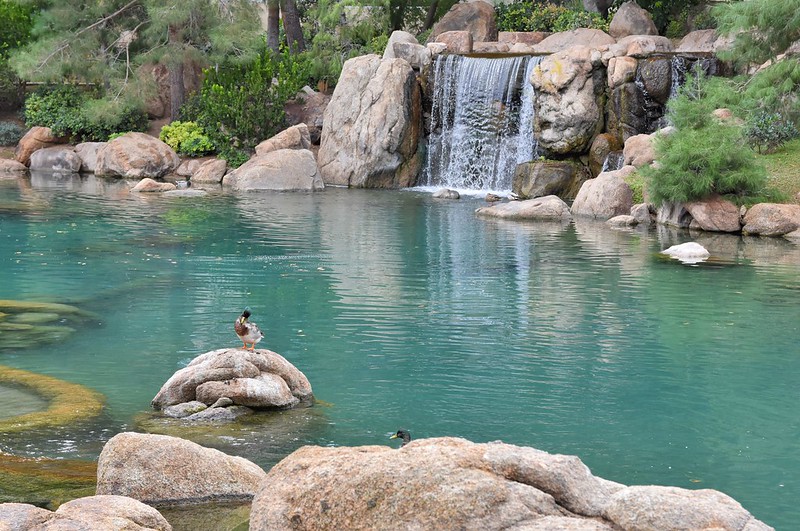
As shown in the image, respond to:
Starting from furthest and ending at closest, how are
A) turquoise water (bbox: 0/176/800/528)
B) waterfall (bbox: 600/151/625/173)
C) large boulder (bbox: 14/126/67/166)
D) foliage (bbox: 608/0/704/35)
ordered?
foliage (bbox: 608/0/704/35)
large boulder (bbox: 14/126/67/166)
waterfall (bbox: 600/151/625/173)
turquoise water (bbox: 0/176/800/528)

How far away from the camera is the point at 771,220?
23234 mm

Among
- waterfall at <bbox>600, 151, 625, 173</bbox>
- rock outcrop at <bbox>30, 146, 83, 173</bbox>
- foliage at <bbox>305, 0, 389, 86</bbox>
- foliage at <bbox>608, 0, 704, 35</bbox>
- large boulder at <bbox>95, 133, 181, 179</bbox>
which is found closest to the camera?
waterfall at <bbox>600, 151, 625, 173</bbox>

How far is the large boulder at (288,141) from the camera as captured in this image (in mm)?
34375

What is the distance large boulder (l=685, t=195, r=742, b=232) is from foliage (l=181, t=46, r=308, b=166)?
17029mm

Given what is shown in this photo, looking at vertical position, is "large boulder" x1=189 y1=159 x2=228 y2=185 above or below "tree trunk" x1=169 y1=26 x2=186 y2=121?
below

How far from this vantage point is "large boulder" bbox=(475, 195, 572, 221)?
1016 inches

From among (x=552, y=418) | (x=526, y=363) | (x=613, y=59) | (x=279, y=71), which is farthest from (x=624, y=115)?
(x=552, y=418)

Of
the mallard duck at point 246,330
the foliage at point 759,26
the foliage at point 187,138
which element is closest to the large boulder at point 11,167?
the foliage at point 187,138

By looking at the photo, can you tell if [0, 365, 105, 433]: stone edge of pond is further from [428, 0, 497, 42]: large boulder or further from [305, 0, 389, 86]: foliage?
[428, 0, 497, 42]: large boulder

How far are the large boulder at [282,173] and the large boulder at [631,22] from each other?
1200 centimetres

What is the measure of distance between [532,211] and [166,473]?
19321 mm

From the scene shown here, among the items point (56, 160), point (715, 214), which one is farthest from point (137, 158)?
point (715, 214)

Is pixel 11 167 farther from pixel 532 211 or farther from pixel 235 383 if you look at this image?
pixel 235 383

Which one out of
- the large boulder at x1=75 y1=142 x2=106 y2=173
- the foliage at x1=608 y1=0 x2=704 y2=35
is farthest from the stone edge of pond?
the foliage at x1=608 y1=0 x2=704 y2=35
